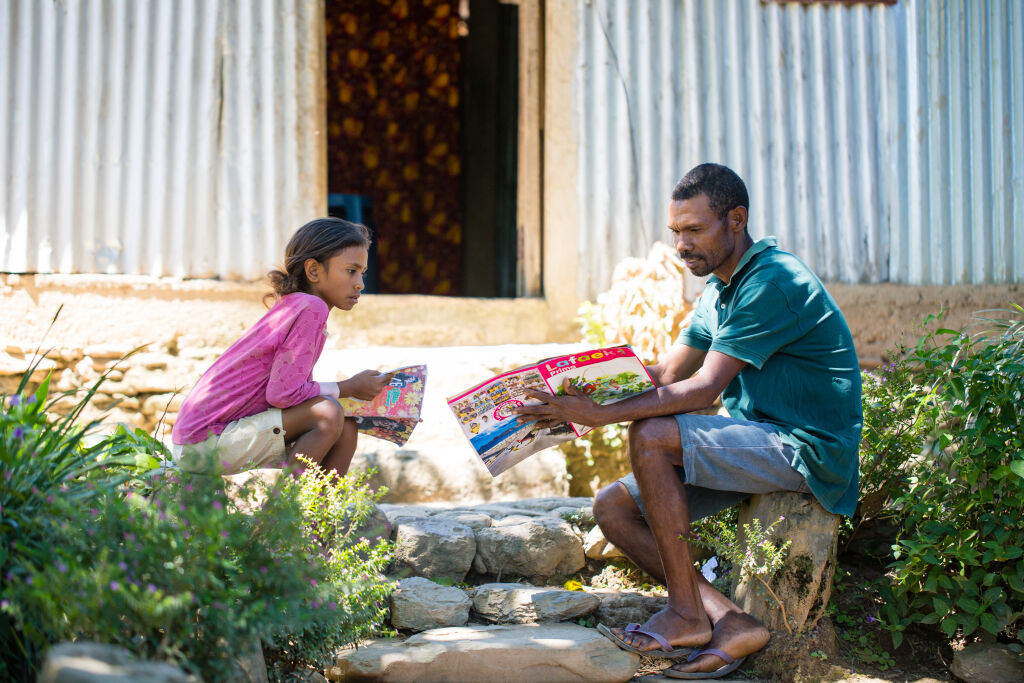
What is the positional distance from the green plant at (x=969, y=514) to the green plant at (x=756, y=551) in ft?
1.62

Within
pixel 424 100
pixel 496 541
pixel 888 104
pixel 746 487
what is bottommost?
pixel 496 541

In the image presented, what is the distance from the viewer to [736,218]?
11.1 feet

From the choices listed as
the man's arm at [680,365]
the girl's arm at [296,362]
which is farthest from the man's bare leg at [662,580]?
the girl's arm at [296,362]

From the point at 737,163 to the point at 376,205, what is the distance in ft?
14.4

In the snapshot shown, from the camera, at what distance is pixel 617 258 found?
226 inches

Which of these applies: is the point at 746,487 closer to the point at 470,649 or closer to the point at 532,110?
the point at 470,649

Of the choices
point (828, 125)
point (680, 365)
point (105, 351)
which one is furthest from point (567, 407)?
point (828, 125)

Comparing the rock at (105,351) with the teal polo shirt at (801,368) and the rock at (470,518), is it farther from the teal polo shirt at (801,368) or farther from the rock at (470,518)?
the teal polo shirt at (801,368)

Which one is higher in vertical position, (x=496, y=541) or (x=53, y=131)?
(x=53, y=131)

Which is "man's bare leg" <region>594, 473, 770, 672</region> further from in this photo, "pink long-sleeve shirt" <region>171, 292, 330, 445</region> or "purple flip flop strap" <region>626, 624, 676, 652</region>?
"pink long-sleeve shirt" <region>171, 292, 330, 445</region>

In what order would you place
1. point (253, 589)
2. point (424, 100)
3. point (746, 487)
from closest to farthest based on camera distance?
point (253, 589), point (746, 487), point (424, 100)

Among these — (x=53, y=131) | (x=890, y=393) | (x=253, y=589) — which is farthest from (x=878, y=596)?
(x=53, y=131)

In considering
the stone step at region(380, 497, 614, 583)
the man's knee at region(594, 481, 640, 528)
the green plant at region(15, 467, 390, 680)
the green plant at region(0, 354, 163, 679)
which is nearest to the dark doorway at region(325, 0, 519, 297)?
the stone step at region(380, 497, 614, 583)

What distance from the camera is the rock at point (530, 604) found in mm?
3311
